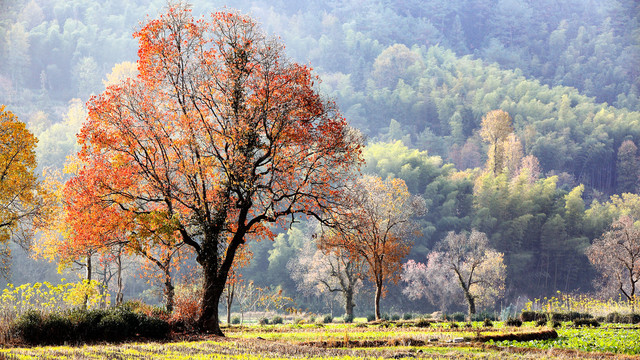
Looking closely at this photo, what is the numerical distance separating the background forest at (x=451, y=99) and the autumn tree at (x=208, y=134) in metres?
25.8

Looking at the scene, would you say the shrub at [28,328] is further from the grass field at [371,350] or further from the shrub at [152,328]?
the shrub at [152,328]

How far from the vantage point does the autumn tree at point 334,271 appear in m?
37.6

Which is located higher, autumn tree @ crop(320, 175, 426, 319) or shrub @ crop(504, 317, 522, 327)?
autumn tree @ crop(320, 175, 426, 319)

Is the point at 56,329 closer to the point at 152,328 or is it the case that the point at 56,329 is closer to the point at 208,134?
the point at 152,328

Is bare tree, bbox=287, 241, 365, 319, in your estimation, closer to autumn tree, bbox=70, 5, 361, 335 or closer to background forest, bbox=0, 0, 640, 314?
background forest, bbox=0, 0, 640, 314

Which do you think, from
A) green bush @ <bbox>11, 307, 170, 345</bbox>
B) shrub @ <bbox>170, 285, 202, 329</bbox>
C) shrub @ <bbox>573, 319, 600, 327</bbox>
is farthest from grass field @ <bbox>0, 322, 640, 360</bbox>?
shrub @ <bbox>573, 319, 600, 327</bbox>

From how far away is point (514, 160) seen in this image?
87.4m

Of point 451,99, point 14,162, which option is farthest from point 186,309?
point 451,99

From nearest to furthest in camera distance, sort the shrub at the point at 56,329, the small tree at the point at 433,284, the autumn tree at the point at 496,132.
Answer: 1. the shrub at the point at 56,329
2. the small tree at the point at 433,284
3. the autumn tree at the point at 496,132

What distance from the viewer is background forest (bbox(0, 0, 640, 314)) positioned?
6975 centimetres

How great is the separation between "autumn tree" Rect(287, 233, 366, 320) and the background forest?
11.1 metres

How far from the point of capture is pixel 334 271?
3944 centimetres

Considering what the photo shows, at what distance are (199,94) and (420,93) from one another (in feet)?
364

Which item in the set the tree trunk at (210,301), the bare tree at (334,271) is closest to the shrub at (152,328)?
the tree trunk at (210,301)
